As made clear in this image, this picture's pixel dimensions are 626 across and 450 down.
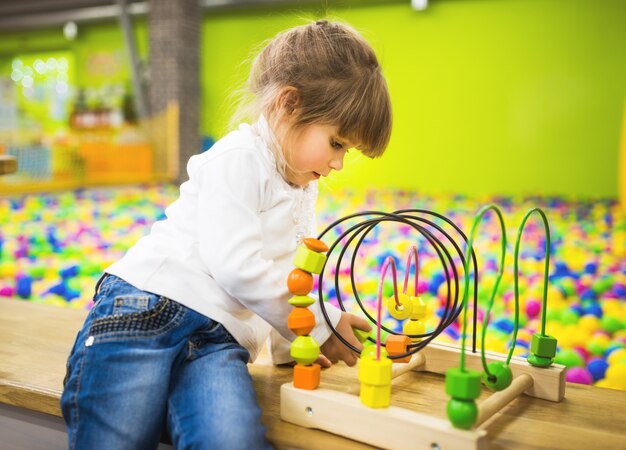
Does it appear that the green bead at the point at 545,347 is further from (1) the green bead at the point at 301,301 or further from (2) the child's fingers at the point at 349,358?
(1) the green bead at the point at 301,301

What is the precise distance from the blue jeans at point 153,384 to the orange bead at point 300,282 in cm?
16

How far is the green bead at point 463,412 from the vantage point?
81 centimetres

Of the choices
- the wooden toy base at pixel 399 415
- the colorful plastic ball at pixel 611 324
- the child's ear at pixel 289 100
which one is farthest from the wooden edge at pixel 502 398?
the colorful plastic ball at pixel 611 324

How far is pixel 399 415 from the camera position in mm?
879

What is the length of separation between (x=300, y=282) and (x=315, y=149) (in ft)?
0.83

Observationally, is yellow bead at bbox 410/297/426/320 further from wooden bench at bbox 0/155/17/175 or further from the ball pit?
wooden bench at bbox 0/155/17/175

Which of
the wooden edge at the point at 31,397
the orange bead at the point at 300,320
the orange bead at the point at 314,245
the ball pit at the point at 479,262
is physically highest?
the orange bead at the point at 314,245

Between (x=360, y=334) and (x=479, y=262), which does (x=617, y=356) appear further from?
(x=479, y=262)

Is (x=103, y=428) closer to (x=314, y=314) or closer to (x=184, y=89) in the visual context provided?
(x=314, y=314)

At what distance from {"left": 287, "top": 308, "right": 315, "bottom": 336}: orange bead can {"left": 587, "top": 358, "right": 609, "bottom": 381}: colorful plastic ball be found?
89 cm

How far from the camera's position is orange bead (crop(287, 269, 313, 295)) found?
94cm

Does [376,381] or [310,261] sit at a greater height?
[310,261]

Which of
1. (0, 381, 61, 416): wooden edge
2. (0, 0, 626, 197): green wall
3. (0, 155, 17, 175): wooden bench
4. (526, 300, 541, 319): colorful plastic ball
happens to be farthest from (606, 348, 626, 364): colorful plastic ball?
(0, 0, 626, 197): green wall

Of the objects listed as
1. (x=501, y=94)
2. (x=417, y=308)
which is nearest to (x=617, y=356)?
(x=417, y=308)
